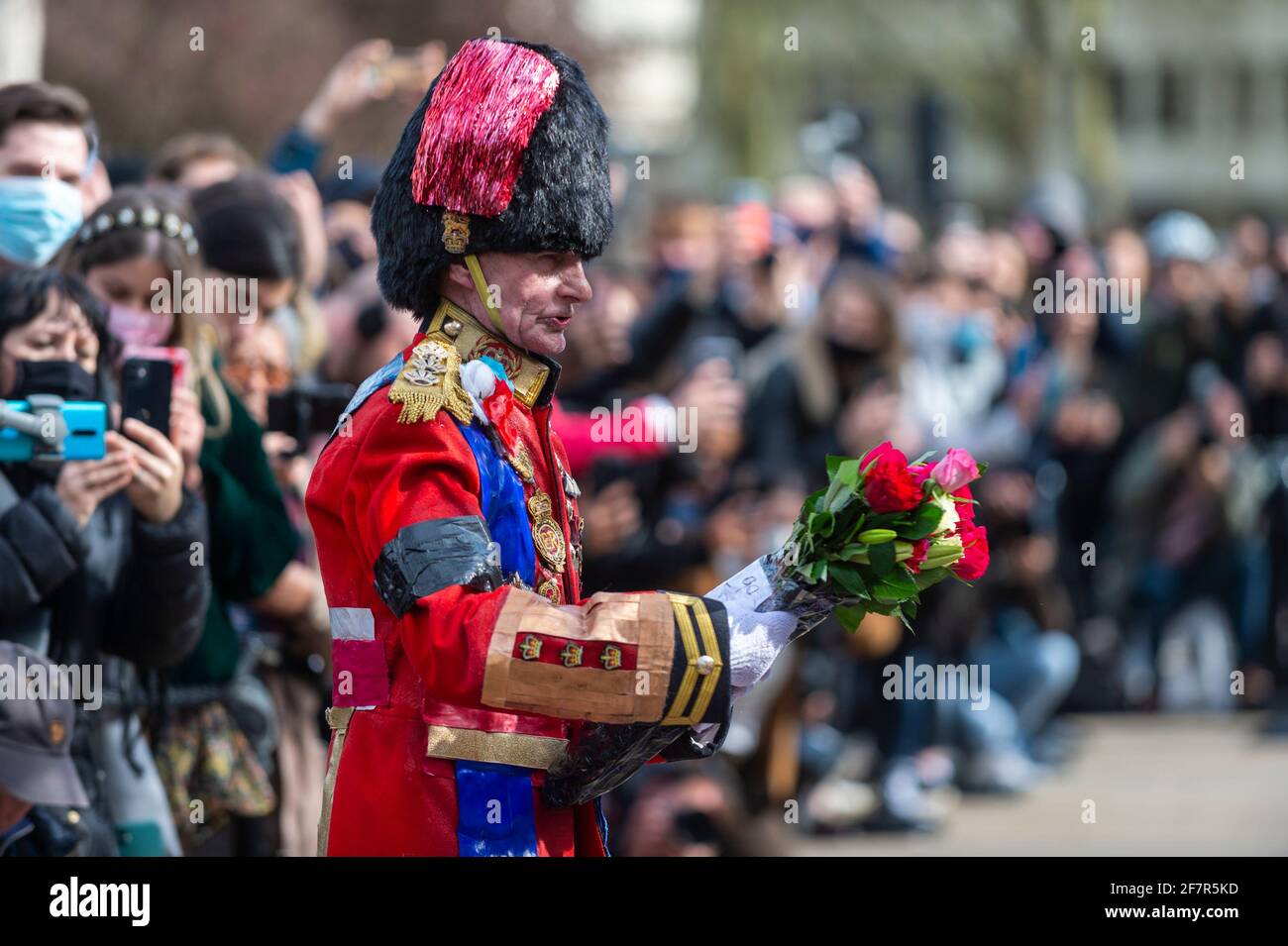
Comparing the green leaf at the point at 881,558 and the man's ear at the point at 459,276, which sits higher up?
the man's ear at the point at 459,276

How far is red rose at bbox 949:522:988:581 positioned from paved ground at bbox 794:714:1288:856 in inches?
194

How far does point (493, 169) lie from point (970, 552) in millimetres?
1005

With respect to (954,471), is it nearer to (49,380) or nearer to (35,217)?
(49,380)

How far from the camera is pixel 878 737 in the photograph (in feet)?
30.9

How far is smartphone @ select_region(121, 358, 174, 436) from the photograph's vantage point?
510 cm

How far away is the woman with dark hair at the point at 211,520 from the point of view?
17.9 feet

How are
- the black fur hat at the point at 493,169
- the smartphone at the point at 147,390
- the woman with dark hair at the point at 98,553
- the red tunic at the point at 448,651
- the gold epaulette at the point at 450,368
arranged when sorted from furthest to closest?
the smartphone at the point at 147,390
the woman with dark hair at the point at 98,553
the black fur hat at the point at 493,169
the gold epaulette at the point at 450,368
the red tunic at the point at 448,651

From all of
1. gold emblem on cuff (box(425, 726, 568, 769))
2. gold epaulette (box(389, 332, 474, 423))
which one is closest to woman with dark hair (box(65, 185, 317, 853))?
gold epaulette (box(389, 332, 474, 423))

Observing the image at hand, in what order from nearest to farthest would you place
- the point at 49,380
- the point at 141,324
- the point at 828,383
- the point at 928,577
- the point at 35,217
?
the point at 928,577, the point at 49,380, the point at 35,217, the point at 141,324, the point at 828,383

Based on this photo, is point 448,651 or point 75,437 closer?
point 448,651

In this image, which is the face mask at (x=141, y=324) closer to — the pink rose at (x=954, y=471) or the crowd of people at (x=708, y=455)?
the crowd of people at (x=708, y=455)

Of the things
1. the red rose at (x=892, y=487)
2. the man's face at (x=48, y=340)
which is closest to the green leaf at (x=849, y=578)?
the red rose at (x=892, y=487)

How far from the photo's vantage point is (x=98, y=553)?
203 inches

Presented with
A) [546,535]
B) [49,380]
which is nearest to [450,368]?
[546,535]
